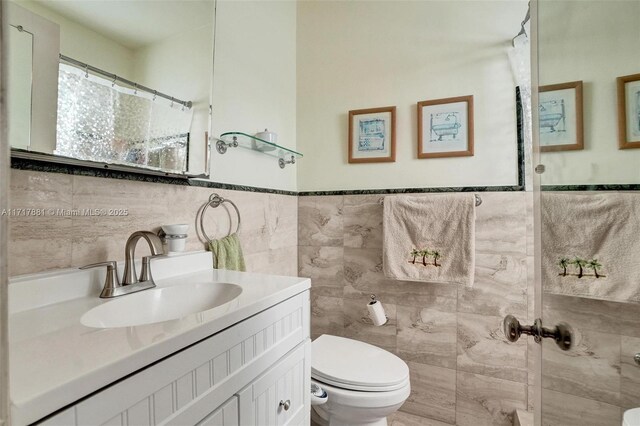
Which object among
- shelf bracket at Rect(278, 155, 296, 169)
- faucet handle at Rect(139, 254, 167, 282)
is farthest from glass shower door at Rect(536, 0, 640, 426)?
shelf bracket at Rect(278, 155, 296, 169)

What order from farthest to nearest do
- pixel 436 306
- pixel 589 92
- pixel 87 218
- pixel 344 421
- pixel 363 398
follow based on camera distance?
pixel 436 306
pixel 344 421
pixel 363 398
pixel 87 218
pixel 589 92

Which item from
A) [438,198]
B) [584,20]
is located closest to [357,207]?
[438,198]

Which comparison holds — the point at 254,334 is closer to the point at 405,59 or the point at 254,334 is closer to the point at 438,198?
the point at 438,198

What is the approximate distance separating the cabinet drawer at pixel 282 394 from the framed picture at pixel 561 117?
0.92 m

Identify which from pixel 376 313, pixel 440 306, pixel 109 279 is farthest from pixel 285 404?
pixel 440 306

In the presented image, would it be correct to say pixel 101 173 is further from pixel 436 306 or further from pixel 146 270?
pixel 436 306

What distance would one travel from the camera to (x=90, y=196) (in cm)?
89

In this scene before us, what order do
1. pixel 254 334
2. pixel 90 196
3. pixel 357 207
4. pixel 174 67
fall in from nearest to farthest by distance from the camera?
pixel 254 334
pixel 90 196
pixel 174 67
pixel 357 207

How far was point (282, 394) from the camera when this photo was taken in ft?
2.94

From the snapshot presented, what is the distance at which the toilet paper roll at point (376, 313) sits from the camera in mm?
1638

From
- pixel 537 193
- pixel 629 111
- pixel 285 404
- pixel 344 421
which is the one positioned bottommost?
pixel 344 421

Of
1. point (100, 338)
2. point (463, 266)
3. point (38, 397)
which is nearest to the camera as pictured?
point (38, 397)

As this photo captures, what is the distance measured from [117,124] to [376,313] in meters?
1.43

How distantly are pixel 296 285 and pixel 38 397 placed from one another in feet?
2.10
